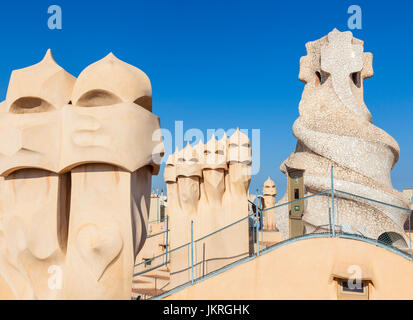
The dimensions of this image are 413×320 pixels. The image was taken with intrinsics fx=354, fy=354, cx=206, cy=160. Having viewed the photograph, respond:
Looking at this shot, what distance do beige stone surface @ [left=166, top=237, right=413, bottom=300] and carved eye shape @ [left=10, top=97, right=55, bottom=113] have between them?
3.24 meters

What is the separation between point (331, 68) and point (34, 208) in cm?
1001

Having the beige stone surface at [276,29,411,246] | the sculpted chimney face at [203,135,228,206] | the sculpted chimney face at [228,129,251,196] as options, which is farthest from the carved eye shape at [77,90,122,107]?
the beige stone surface at [276,29,411,246]

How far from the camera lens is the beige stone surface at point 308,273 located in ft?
17.1

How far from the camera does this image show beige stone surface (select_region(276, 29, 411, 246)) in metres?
9.53

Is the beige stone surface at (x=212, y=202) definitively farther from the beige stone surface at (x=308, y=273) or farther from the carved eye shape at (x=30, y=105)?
the carved eye shape at (x=30, y=105)

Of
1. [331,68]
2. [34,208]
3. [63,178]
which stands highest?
[331,68]

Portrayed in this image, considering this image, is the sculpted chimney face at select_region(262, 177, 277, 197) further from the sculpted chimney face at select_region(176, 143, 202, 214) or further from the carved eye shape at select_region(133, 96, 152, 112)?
the carved eye shape at select_region(133, 96, 152, 112)

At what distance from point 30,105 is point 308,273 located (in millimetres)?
4523

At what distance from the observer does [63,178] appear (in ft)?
13.9

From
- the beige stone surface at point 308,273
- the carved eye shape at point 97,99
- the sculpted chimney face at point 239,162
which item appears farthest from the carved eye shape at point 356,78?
the carved eye shape at point 97,99
